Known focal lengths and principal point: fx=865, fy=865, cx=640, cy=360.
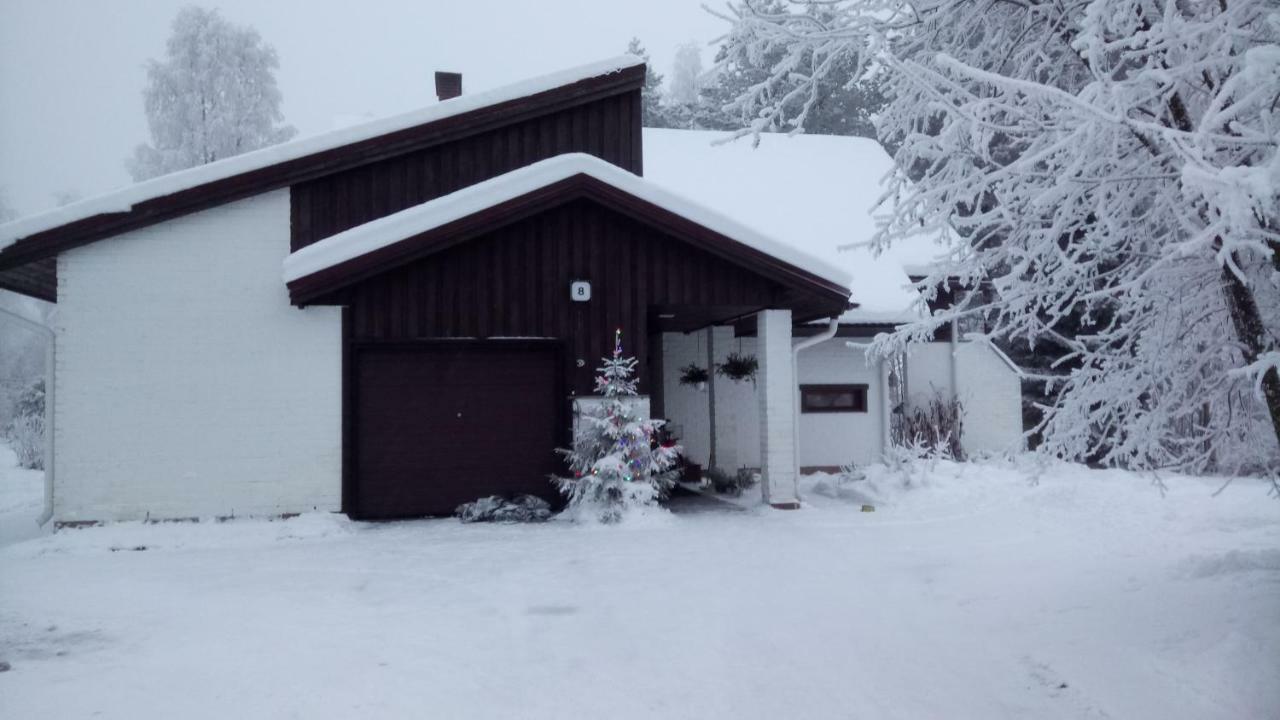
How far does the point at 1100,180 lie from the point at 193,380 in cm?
994

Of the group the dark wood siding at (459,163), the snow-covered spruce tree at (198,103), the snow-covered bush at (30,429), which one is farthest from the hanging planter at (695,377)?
the snow-covered spruce tree at (198,103)

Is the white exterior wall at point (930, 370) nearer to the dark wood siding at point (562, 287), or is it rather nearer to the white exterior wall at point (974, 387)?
the white exterior wall at point (974, 387)

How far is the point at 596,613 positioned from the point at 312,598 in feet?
7.73

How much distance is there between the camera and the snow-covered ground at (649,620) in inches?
178

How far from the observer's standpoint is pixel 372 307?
10906mm

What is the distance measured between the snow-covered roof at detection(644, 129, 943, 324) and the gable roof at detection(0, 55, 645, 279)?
5.02 metres

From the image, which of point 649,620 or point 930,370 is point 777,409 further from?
point 930,370

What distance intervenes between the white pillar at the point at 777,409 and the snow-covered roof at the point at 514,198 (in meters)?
1.08

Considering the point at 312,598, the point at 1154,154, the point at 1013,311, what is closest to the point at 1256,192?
the point at 1154,154

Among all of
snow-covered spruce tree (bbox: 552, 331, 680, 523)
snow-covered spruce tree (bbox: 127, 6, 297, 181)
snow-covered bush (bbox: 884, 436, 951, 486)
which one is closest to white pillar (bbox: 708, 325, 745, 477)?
snow-covered bush (bbox: 884, 436, 951, 486)

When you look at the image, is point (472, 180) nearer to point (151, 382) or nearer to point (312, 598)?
point (151, 382)

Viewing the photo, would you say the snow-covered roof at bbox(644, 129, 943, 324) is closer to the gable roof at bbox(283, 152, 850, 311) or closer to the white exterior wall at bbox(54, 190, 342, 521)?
the gable roof at bbox(283, 152, 850, 311)

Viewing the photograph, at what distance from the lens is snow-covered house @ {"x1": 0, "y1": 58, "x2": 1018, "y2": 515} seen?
33.9 feet

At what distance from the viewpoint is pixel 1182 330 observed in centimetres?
535
